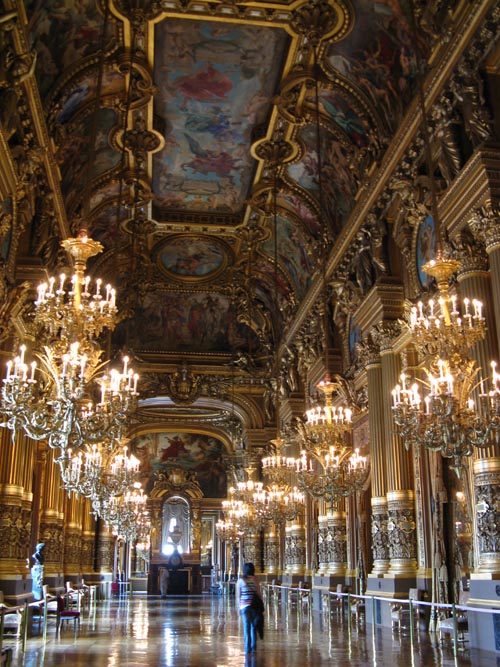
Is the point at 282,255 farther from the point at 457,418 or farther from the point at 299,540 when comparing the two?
the point at 457,418

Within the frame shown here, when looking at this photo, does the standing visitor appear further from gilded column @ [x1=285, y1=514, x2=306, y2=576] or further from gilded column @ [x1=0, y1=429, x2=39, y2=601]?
gilded column @ [x1=285, y1=514, x2=306, y2=576]

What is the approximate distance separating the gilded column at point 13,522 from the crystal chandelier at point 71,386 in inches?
203

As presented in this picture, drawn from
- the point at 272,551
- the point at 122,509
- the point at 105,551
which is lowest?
the point at 272,551

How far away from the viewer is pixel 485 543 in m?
9.35

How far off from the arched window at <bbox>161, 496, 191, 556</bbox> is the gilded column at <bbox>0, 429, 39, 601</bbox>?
29022 mm

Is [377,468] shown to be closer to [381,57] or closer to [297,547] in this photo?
[381,57]

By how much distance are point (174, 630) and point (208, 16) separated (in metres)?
11.3

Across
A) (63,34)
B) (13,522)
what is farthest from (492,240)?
(13,522)

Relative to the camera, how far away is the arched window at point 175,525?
42875 mm

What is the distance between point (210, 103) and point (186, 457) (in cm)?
2846

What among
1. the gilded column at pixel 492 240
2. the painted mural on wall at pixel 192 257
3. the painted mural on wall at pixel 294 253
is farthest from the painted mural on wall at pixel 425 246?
the painted mural on wall at pixel 192 257

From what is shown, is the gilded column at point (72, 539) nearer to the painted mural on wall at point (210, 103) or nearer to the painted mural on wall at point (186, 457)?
the painted mural on wall at point (210, 103)

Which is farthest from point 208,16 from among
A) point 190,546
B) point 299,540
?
point 190,546

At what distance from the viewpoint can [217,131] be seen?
17.6 m
